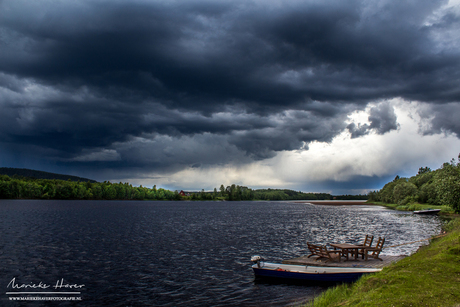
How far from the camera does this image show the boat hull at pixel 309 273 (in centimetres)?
2564

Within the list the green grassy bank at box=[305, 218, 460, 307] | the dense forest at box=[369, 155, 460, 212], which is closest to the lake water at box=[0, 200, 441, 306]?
the green grassy bank at box=[305, 218, 460, 307]

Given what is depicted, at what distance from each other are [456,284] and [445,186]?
69241mm

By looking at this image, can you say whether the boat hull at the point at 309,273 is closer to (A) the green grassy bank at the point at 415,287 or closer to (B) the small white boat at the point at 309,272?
(B) the small white boat at the point at 309,272

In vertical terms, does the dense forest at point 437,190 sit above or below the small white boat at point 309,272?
above

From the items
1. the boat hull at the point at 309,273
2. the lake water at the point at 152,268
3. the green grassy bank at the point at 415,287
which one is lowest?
the lake water at the point at 152,268

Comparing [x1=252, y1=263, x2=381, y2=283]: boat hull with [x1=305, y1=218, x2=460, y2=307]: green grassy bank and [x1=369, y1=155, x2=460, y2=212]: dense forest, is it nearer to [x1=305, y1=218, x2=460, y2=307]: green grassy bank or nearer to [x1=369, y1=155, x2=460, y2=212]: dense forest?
[x1=305, y1=218, x2=460, y2=307]: green grassy bank

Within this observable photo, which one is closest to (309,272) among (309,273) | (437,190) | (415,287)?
(309,273)

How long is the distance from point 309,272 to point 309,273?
9 cm

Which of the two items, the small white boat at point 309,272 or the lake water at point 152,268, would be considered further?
the small white boat at point 309,272

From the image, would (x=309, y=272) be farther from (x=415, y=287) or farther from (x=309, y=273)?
(x=415, y=287)

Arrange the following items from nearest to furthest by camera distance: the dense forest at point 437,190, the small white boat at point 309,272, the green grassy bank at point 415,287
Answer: the green grassy bank at point 415,287
the small white boat at point 309,272
the dense forest at point 437,190

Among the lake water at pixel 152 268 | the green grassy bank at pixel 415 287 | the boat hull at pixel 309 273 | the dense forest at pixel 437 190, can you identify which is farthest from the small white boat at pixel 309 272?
the dense forest at pixel 437 190

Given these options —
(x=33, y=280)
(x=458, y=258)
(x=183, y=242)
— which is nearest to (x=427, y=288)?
(x=458, y=258)

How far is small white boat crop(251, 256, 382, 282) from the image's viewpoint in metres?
25.6
